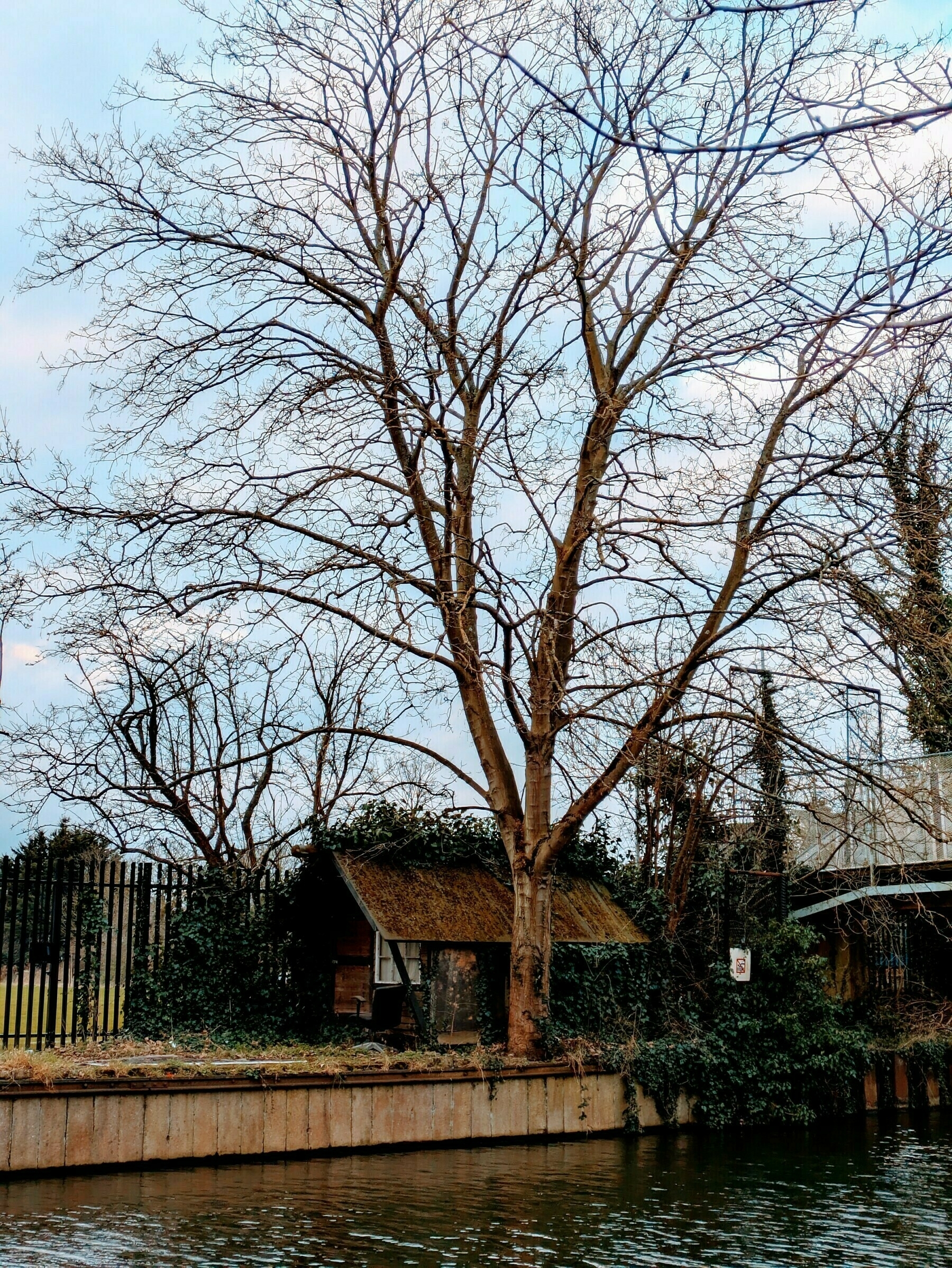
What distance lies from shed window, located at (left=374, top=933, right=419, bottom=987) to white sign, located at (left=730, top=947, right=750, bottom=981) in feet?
18.5

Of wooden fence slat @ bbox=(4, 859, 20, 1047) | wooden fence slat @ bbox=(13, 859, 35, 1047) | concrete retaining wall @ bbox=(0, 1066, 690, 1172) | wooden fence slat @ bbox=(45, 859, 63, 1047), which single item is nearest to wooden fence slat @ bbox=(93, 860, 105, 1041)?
wooden fence slat @ bbox=(45, 859, 63, 1047)

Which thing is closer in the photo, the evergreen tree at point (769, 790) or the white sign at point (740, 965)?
the evergreen tree at point (769, 790)

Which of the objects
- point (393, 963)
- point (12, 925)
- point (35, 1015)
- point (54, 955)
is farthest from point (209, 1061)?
point (35, 1015)


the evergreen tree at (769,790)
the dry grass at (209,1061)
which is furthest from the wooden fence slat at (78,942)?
the evergreen tree at (769,790)

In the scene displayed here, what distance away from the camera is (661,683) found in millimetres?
17219

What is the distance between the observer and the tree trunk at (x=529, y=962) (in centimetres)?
1938

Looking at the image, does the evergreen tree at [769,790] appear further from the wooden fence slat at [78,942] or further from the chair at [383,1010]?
the wooden fence slat at [78,942]

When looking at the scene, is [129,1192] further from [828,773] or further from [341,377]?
[341,377]

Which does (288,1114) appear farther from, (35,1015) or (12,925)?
(35,1015)

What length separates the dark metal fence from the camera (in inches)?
723

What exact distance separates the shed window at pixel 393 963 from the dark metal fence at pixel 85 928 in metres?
3.25

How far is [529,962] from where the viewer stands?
19.5 metres

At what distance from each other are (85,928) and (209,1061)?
412 centimetres

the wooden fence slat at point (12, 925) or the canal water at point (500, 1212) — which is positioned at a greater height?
the wooden fence slat at point (12, 925)
